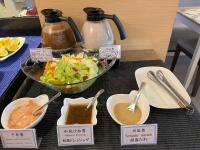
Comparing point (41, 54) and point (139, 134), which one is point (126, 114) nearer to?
point (139, 134)

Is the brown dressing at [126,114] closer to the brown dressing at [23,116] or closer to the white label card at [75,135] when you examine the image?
the white label card at [75,135]

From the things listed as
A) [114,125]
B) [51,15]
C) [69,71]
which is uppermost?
[51,15]

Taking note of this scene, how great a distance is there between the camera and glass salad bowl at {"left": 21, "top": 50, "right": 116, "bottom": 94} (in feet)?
2.10

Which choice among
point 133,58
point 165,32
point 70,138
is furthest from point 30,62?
point 165,32

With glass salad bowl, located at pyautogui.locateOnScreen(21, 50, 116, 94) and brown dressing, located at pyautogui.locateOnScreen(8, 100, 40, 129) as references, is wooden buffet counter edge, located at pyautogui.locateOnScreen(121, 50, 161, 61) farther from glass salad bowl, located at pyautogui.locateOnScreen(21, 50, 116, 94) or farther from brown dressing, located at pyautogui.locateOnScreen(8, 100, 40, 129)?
brown dressing, located at pyautogui.locateOnScreen(8, 100, 40, 129)

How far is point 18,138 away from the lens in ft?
1.69

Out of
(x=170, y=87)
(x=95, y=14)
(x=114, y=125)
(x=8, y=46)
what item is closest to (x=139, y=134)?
(x=114, y=125)

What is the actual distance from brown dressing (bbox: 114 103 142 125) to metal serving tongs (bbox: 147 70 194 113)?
5.7 inches

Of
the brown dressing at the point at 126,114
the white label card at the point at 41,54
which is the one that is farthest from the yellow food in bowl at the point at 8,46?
the brown dressing at the point at 126,114

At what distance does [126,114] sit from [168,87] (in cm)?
21

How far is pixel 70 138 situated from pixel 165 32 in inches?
25.9

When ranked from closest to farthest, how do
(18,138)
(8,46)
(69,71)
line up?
(18,138), (69,71), (8,46)

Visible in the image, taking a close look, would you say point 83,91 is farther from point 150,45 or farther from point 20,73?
point 150,45

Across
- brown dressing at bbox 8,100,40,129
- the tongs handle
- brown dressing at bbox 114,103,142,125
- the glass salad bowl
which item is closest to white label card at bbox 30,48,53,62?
the glass salad bowl
